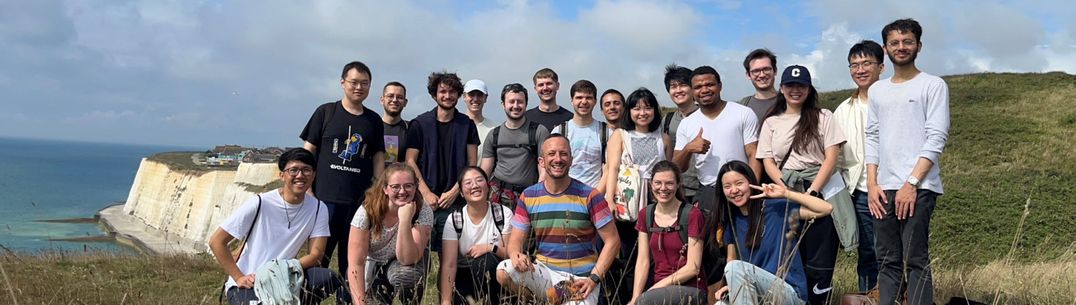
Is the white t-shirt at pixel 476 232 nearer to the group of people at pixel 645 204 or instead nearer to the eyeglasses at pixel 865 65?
the group of people at pixel 645 204

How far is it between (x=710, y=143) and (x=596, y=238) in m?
1.18

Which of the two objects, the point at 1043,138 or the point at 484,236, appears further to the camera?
the point at 1043,138

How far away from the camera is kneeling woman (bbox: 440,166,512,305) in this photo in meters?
5.16

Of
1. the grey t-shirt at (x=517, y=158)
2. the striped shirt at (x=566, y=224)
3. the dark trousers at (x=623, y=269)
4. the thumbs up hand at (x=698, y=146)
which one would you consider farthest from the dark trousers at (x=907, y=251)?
the grey t-shirt at (x=517, y=158)

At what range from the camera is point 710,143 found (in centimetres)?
541

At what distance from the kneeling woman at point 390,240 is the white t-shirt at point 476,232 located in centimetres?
17

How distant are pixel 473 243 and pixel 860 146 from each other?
307cm

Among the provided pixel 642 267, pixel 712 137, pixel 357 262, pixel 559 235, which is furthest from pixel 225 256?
pixel 712 137

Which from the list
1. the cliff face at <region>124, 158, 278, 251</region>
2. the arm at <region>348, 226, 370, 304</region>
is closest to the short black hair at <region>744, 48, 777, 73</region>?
the arm at <region>348, 226, 370, 304</region>

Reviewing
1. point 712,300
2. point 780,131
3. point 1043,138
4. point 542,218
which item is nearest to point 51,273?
point 542,218

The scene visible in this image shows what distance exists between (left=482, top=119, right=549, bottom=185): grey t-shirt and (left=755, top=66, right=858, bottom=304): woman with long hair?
1957mm

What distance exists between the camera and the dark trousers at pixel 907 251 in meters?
4.24

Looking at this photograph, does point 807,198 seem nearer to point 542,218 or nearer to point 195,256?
point 542,218

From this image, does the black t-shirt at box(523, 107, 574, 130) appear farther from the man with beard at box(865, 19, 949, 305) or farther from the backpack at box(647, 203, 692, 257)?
the man with beard at box(865, 19, 949, 305)
